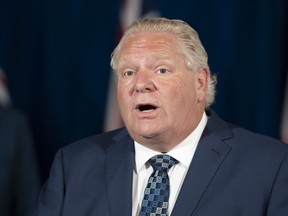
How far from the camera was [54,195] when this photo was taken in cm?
191

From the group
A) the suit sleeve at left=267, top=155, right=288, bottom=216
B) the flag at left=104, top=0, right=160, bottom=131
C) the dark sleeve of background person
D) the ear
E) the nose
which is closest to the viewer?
the suit sleeve at left=267, top=155, right=288, bottom=216

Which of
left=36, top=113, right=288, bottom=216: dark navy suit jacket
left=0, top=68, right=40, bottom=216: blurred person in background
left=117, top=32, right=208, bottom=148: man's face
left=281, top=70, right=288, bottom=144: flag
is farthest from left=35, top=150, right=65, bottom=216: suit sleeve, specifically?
left=281, top=70, right=288, bottom=144: flag

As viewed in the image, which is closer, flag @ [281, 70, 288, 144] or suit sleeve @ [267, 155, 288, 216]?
suit sleeve @ [267, 155, 288, 216]

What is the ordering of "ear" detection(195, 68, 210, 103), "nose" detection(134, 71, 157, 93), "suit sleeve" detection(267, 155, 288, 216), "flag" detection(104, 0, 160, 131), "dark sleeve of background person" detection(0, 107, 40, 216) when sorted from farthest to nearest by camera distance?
"flag" detection(104, 0, 160, 131)
"dark sleeve of background person" detection(0, 107, 40, 216)
"ear" detection(195, 68, 210, 103)
"nose" detection(134, 71, 157, 93)
"suit sleeve" detection(267, 155, 288, 216)

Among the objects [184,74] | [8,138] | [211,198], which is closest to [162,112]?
[184,74]

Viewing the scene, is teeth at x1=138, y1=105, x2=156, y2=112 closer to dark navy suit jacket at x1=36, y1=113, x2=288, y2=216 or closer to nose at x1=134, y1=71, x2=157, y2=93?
nose at x1=134, y1=71, x2=157, y2=93

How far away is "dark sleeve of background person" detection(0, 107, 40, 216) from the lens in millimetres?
2754

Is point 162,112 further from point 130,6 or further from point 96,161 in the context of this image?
point 130,6

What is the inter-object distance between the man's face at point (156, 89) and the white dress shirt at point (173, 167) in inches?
1.0

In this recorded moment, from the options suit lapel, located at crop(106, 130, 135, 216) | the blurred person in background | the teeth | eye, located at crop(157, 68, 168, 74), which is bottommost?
the blurred person in background

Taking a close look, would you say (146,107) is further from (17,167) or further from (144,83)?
(17,167)

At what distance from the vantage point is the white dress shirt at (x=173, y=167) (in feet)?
6.01

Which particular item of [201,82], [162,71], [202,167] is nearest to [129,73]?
[162,71]

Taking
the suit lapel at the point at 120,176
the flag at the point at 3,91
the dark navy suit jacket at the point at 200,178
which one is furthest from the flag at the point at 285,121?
the flag at the point at 3,91
